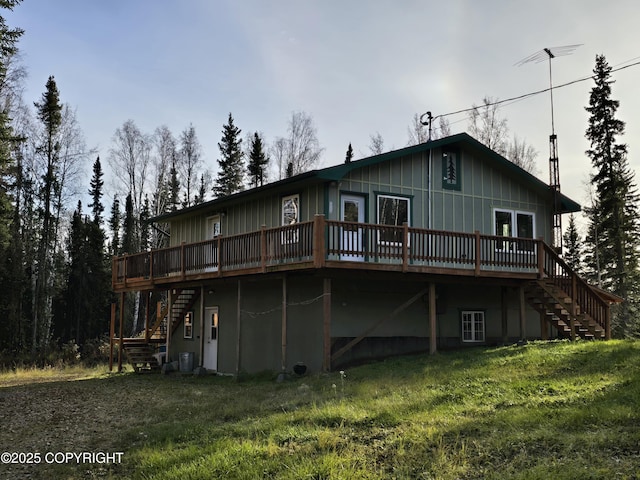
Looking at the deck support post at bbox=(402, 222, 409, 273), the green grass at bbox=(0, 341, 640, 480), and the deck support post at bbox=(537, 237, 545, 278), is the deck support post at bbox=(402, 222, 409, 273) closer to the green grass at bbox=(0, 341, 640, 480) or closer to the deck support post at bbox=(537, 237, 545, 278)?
the green grass at bbox=(0, 341, 640, 480)

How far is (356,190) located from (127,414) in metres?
8.61

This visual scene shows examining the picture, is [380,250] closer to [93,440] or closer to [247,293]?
[247,293]

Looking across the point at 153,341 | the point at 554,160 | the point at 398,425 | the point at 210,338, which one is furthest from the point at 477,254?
the point at 153,341

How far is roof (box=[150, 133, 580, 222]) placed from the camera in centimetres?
1614

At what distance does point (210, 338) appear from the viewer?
70.5ft

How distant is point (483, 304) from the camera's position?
1992 cm

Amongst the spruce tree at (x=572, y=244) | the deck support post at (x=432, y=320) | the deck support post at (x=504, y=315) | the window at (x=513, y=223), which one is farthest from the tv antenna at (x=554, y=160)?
the spruce tree at (x=572, y=244)

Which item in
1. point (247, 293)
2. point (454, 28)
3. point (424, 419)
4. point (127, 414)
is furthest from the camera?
point (247, 293)

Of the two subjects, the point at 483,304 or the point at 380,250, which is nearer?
the point at 380,250

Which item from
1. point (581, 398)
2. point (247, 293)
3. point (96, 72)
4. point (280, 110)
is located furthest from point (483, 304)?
point (280, 110)

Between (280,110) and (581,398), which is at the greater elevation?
(280,110)

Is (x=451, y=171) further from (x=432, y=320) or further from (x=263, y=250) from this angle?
(x=263, y=250)

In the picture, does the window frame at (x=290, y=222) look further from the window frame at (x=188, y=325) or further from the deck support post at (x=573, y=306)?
the deck support post at (x=573, y=306)

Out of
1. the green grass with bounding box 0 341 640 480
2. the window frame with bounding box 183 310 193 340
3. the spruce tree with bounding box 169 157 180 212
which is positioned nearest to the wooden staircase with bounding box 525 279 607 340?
the green grass with bounding box 0 341 640 480
